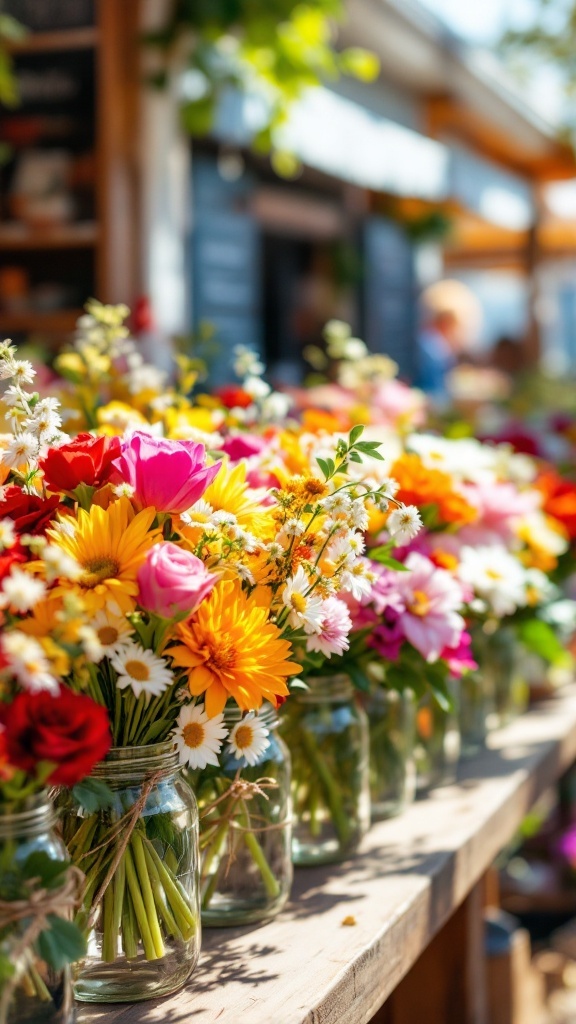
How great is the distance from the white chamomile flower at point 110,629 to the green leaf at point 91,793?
0.08 meters

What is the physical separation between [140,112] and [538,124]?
463 cm

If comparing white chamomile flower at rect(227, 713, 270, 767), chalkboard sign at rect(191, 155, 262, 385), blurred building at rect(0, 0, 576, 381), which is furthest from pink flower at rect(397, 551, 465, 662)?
chalkboard sign at rect(191, 155, 262, 385)

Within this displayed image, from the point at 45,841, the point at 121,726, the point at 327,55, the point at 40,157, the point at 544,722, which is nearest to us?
the point at 45,841

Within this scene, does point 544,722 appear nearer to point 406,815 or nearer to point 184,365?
point 406,815

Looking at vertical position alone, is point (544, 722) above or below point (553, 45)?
below

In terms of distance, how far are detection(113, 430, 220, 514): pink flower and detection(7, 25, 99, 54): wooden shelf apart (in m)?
3.31

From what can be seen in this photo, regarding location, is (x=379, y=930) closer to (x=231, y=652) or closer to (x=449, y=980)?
(x=231, y=652)

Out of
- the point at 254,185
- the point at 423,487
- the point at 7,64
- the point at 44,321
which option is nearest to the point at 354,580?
the point at 423,487

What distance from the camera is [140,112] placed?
384 cm

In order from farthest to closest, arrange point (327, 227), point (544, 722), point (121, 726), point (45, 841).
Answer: point (327, 227) → point (544, 722) → point (121, 726) → point (45, 841)

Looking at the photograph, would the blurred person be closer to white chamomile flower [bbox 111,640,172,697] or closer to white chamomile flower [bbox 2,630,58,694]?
white chamomile flower [bbox 111,640,172,697]

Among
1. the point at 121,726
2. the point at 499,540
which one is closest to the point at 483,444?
the point at 499,540

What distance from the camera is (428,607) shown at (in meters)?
1.13

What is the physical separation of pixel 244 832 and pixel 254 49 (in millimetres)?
3062
